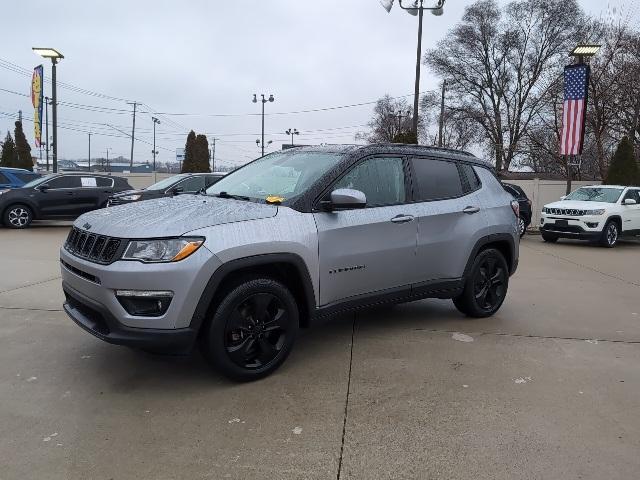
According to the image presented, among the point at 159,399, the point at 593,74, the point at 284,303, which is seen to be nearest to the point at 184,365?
the point at 159,399

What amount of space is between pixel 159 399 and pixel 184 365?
23.7 inches

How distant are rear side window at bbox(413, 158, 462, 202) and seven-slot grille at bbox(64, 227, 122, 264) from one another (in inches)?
104

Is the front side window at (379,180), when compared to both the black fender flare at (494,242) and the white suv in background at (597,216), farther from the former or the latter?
the white suv in background at (597,216)

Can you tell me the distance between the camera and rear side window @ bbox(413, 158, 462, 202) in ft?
15.8

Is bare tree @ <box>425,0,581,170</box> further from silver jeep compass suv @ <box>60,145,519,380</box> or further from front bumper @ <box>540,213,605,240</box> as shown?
silver jeep compass suv @ <box>60,145,519,380</box>

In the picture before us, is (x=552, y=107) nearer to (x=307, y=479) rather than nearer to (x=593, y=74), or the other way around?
(x=593, y=74)

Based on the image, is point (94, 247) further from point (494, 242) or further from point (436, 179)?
point (494, 242)

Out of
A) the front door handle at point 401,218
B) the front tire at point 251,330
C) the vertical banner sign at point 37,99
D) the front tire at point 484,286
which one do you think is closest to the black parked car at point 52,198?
the front tire at point 484,286

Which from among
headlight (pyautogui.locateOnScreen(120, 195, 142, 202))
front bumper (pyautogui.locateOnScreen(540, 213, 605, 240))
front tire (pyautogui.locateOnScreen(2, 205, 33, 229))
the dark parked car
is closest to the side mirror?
headlight (pyautogui.locateOnScreen(120, 195, 142, 202))

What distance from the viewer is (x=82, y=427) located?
310cm

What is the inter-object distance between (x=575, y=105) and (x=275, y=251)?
1643cm

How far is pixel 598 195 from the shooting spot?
14.2 meters

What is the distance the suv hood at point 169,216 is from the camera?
132 inches

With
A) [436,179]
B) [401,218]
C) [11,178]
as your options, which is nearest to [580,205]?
[436,179]
